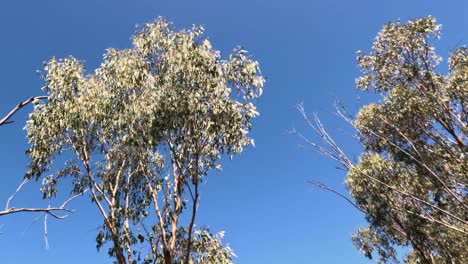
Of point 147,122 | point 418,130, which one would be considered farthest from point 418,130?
point 147,122

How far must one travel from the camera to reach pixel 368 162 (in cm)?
2184

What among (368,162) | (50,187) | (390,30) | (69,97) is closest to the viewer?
(69,97)

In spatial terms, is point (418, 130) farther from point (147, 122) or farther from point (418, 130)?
point (147, 122)

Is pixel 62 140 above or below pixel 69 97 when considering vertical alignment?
below

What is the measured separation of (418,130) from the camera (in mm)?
16172

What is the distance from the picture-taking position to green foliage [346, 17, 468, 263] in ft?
48.2

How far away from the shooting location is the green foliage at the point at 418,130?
14.7m

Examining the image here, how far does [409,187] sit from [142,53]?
1413cm

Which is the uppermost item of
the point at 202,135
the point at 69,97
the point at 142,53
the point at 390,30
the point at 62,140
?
the point at 390,30

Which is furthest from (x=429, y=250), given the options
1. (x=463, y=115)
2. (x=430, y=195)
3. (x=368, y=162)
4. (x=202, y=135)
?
(x=202, y=135)

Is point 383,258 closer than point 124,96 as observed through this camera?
No

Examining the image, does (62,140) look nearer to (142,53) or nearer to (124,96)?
(124,96)

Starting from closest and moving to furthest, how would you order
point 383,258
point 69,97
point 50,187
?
1. point 69,97
2. point 50,187
3. point 383,258

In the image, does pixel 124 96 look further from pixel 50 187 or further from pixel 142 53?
pixel 50 187
